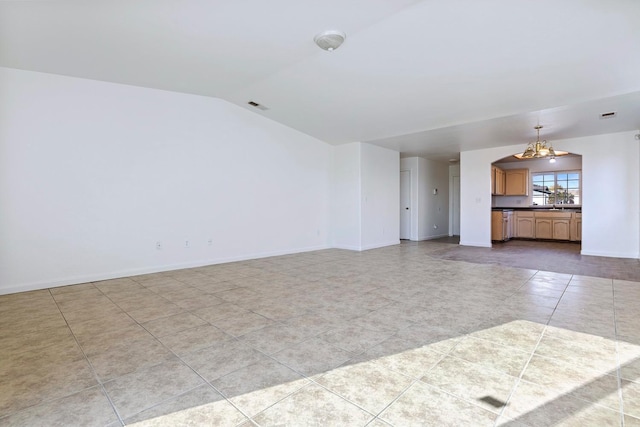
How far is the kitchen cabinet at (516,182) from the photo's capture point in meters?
9.35

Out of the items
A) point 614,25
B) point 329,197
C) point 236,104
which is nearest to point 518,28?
point 614,25

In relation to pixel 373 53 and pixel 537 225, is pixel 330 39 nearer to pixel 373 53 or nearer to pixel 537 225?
pixel 373 53

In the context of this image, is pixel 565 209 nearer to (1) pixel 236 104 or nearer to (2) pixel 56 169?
(1) pixel 236 104

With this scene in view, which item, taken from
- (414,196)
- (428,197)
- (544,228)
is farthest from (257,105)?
(544,228)

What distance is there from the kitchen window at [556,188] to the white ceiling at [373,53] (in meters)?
4.43

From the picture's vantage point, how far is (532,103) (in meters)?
4.39

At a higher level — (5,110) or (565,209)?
(5,110)

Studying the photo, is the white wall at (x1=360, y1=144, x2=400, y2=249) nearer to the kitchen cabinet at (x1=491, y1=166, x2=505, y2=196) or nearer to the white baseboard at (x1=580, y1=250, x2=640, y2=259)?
the kitchen cabinet at (x1=491, y1=166, x2=505, y2=196)

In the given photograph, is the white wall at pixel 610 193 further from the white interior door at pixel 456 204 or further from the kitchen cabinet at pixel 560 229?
the white interior door at pixel 456 204

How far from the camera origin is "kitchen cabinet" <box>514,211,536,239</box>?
9164 millimetres

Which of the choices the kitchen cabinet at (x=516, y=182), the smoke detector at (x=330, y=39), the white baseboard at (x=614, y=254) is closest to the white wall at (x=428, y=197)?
the kitchen cabinet at (x=516, y=182)

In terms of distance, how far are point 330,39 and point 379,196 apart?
463 centimetres

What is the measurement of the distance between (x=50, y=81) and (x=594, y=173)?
9.38m

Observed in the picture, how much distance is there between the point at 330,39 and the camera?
346cm
